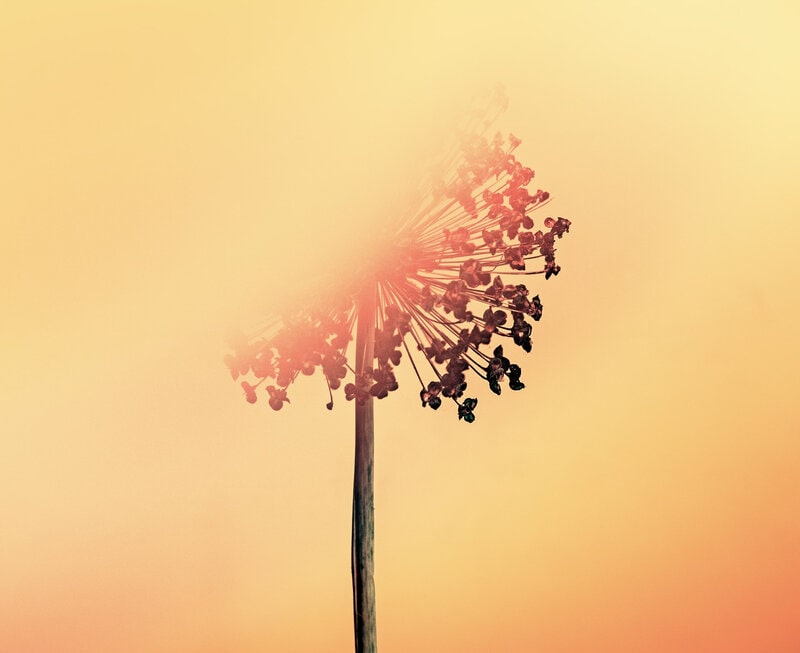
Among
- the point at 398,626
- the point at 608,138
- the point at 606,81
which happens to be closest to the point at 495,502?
the point at 398,626

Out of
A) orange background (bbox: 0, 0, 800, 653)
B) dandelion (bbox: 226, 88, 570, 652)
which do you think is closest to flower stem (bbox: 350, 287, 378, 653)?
dandelion (bbox: 226, 88, 570, 652)

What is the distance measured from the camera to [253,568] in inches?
58.3

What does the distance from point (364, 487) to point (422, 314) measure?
0.26 metres

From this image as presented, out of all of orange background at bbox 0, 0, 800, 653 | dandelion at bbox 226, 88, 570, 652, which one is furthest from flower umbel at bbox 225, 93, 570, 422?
orange background at bbox 0, 0, 800, 653

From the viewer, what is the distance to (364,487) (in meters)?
1.14

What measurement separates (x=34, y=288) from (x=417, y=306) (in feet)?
2.24

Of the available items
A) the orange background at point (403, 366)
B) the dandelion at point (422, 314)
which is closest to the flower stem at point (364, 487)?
the dandelion at point (422, 314)

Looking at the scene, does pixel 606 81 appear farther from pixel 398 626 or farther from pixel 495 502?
pixel 398 626

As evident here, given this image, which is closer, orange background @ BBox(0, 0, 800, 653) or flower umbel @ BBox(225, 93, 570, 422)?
flower umbel @ BBox(225, 93, 570, 422)

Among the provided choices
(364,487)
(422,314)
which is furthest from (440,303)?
(364,487)

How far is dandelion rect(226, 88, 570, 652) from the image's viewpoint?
1.05m

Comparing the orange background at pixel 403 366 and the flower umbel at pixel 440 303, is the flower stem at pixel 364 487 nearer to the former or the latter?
the flower umbel at pixel 440 303

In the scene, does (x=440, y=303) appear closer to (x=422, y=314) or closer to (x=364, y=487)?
(x=422, y=314)

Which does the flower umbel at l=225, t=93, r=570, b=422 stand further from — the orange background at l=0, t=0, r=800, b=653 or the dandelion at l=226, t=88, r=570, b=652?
the orange background at l=0, t=0, r=800, b=653
